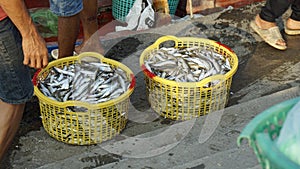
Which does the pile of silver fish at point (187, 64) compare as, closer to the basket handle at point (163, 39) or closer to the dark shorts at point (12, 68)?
the basket handle at point (163, 39)

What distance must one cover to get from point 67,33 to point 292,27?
2.48 m

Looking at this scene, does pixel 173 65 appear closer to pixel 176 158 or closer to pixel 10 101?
pixel 176 158

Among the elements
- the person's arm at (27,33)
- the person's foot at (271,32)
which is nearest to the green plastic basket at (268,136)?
the person's arm at (27,33)

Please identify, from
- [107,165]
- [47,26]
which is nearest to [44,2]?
[47,26]

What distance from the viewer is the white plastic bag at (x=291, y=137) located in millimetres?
1495

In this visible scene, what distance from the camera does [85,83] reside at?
3.80 meters

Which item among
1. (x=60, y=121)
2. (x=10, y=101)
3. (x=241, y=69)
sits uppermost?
(x=10, y=101)

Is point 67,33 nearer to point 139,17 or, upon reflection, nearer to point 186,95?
point 186,95

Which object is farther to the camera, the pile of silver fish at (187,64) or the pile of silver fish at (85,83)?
the pile of silver fish at (187,64)

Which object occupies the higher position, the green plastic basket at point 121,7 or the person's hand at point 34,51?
the person's hand at point 34,51

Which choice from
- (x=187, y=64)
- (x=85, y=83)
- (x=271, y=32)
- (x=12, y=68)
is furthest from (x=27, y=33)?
(x=271, y=32)

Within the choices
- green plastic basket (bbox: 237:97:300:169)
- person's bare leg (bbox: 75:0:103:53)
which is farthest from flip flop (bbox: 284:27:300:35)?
green plastic basket (bbox: 237:97:300:169)

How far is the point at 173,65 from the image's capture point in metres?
3.99

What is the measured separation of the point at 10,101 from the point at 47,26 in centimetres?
218
